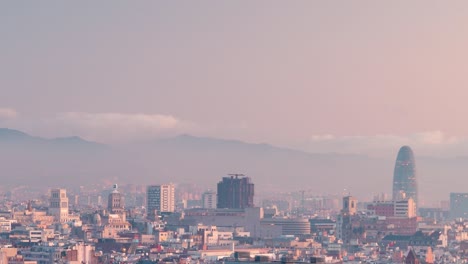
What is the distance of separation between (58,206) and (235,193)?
30.8m

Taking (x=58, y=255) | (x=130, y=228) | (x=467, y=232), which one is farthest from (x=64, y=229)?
(x=58, y=255)

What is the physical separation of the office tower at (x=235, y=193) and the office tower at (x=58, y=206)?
2444 centimetres

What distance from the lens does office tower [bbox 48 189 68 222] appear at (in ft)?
545

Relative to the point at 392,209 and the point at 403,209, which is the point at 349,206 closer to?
the point at 392,209

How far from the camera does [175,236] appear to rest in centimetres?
14038

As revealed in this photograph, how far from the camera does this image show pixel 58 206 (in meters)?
170

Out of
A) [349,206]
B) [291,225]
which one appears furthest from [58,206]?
[349,206]

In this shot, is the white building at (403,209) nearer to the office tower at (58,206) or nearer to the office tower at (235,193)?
the office tower at (235,193)

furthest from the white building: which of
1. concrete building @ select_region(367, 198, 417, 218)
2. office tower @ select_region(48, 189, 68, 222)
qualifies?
office tower @ select_region(48, 189, 68, 222)

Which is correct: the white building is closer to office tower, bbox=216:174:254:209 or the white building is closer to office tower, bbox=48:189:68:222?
office tower, bbox=216:174:254:209

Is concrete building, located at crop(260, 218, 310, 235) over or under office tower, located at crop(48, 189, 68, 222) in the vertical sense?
under

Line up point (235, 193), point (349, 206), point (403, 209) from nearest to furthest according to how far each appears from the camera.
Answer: point (349, 206)
point (403, 209)
point (235, 193)

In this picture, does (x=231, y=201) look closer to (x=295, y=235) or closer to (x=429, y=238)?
(x=295, y=235)

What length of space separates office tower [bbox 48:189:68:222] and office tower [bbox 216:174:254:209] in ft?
80.2
